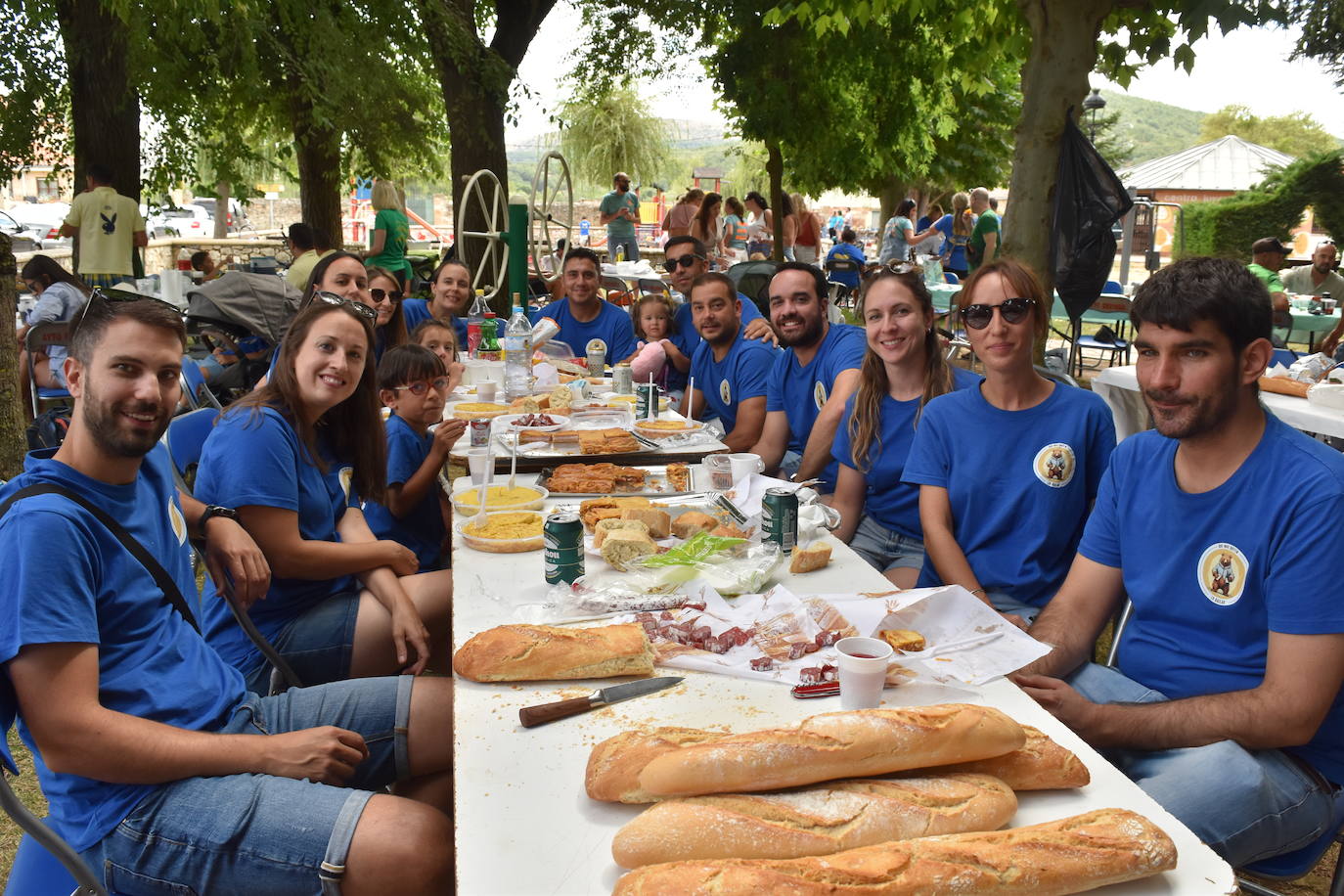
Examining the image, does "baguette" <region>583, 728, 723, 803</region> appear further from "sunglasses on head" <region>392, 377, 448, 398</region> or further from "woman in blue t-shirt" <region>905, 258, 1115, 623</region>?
"sunglasses on head" <region>392, 377, 448, 398</region>

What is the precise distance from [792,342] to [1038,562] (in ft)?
6.72

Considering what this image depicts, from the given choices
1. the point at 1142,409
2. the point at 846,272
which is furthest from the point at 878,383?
the point at 846,272

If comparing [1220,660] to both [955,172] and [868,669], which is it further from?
[955,172]

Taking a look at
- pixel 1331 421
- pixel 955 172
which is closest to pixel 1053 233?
pixel 1331 421

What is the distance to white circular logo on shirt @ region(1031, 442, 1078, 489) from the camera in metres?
3.01

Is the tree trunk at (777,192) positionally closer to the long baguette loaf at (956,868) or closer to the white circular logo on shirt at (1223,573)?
the white circular logo on shirt at (1223,573)

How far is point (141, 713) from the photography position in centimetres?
200

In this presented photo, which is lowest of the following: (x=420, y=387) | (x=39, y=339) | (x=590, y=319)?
(x=420, y=387)

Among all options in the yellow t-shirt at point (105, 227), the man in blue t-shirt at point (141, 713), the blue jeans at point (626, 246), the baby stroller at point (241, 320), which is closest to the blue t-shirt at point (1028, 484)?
the man in blue t-shirt at point (141, 713)

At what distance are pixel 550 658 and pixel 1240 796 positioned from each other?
146 cm

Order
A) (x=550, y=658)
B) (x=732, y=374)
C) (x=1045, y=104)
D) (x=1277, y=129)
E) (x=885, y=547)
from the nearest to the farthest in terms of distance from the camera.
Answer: (x=550, y=658) < (x=885, y=547) < (x=732, y=374) < (x=1045, y=104) < (x=1277, y=129)

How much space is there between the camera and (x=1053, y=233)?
7.38m

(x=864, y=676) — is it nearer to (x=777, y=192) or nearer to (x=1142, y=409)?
(x=1142, y=409)

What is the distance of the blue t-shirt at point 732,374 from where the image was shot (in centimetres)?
542
